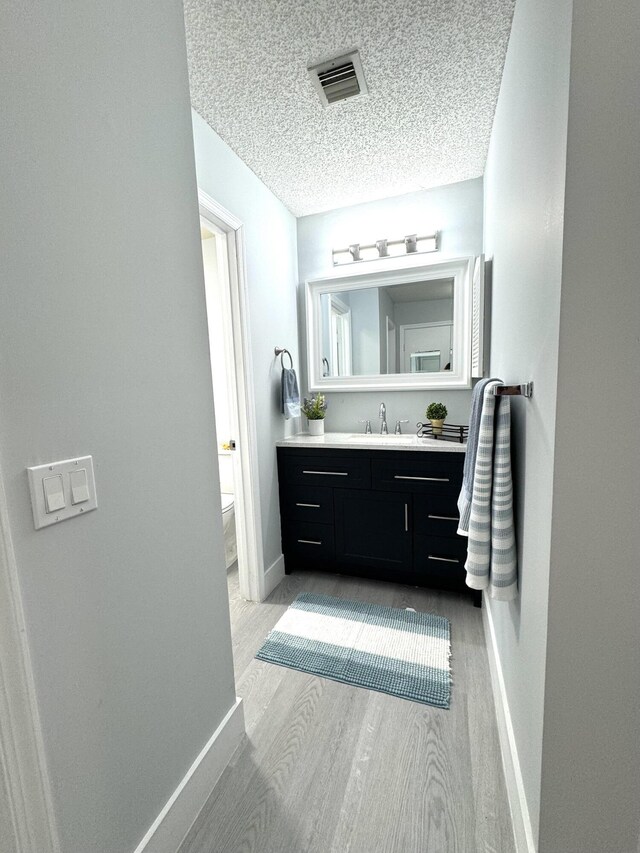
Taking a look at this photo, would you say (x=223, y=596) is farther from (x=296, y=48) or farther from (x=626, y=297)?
(x=296, y=48)

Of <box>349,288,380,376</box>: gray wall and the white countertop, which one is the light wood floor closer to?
the white countertop

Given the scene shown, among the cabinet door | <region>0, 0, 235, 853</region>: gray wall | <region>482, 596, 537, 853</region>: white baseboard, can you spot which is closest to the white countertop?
the cabinet door

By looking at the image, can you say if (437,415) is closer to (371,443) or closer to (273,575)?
(371,443)

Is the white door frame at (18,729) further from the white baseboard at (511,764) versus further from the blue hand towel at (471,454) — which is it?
the blue hand towel at (471,454)

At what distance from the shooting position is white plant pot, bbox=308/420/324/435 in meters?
2.54

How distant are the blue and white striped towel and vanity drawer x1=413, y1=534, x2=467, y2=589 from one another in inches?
34.7

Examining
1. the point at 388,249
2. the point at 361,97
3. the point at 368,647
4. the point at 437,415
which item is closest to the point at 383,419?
the point at 437,415

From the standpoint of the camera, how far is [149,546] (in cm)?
94

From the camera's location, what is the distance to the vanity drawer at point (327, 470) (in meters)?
2.16

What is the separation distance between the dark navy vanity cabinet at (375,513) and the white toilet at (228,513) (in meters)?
0.41

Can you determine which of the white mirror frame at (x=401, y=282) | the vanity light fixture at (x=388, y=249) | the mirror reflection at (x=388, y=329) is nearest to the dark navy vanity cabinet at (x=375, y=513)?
the white mirror frame at (x=401, y=282)

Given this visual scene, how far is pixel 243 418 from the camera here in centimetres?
208

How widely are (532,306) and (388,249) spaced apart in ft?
5.75

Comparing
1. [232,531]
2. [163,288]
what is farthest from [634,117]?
[232,531]
